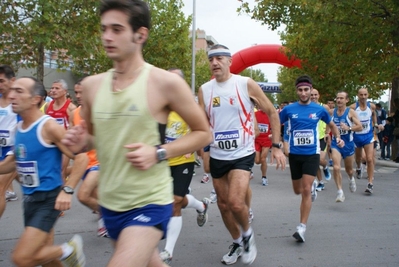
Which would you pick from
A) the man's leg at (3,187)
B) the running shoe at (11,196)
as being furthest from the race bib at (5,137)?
the running shoe at (11,196)

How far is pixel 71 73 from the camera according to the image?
36250mm

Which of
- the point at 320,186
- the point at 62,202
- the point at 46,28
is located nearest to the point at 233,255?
the point at 62,202

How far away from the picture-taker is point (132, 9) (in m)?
2.79

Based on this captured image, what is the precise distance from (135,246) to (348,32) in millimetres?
16948

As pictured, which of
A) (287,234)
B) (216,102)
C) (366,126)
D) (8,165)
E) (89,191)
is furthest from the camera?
(366,126)

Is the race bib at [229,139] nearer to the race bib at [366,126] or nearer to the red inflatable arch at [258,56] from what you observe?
the race bib at [366,126]

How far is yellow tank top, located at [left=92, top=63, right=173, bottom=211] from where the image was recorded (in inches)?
110

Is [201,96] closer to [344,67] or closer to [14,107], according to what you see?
[14,107]

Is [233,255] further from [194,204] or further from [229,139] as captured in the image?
[229,139]

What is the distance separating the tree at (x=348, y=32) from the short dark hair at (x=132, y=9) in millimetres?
15436

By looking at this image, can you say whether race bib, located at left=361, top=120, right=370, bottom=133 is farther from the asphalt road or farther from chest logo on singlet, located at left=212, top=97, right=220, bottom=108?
chest logo on singlet, located at left=212, top=97, right=220, bottom=108

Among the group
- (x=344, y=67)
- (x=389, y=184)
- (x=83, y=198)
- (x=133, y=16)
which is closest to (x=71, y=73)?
(x=344, y=67)

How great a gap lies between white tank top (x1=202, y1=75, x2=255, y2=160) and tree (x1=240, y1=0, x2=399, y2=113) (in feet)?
42.4

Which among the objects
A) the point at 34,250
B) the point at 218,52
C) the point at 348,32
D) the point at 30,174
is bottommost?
the point at 34,250
